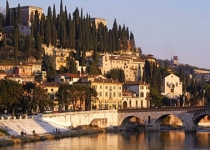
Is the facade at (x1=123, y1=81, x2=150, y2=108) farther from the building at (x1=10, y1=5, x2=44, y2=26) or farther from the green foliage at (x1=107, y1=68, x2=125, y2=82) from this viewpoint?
the building at (x1=10, y1=5, x2=44, y2=26)

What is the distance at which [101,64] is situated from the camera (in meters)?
95.3

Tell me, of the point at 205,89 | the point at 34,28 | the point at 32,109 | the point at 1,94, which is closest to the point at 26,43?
the point at 34,28

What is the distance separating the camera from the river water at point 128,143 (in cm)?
4561

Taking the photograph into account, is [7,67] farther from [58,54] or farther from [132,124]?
[132,124]

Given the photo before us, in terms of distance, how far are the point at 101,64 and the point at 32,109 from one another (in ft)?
109

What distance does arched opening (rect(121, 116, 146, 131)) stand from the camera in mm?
67750

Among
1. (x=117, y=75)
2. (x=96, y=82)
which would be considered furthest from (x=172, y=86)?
(x=96, y=82)

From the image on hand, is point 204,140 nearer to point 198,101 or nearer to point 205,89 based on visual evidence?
point 198,101

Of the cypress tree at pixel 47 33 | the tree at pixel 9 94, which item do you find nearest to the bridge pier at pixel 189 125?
the tree at pixel 9 94

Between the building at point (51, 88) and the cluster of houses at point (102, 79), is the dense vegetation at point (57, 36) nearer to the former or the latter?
the cluster of houses at point (102, 79)

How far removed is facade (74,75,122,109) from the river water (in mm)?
18254

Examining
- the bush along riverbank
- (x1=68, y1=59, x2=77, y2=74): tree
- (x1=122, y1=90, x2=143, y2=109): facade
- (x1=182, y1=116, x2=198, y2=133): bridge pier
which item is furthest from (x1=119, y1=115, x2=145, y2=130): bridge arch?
(x1=68, y1=59, x2=77, y2=74): tree

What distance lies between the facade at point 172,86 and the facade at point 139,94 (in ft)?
45.8

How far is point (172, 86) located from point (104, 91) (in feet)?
81.1
